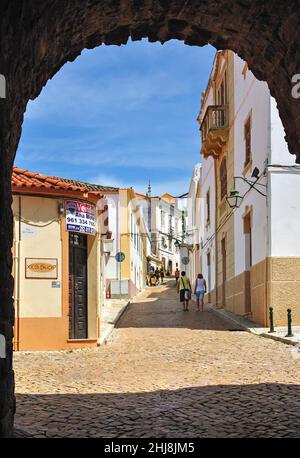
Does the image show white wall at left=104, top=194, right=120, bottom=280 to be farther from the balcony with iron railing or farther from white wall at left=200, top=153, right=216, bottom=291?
the balcony with iron railing

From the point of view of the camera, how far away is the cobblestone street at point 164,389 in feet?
20.1

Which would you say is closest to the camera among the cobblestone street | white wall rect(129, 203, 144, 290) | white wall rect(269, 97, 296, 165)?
the cobblestone street

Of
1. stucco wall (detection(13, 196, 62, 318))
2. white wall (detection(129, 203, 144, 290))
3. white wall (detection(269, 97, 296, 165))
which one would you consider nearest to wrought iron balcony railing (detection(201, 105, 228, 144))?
white wall (detection(269, 97, 296, 165))

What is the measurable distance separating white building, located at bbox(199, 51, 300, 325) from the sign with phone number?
4.09 metres

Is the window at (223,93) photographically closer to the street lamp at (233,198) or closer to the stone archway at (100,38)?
the street lamp at (233,198)

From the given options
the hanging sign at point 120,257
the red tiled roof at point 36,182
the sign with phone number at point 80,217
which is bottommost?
the hanging sign at point 120,257

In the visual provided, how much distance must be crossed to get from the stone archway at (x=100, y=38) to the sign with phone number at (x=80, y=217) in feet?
22.6

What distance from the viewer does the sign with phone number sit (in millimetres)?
13211

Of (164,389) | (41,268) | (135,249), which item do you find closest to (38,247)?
(41,268)

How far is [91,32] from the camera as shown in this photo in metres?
6.20

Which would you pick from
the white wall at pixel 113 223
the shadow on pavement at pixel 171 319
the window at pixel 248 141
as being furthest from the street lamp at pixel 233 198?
the white wall at pixel 113 223

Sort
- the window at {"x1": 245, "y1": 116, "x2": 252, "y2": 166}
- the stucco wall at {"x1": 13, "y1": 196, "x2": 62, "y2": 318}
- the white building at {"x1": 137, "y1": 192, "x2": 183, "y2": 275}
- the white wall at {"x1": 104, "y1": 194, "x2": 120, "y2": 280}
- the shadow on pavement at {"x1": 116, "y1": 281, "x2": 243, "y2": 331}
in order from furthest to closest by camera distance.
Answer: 1. the white building at {"x1": 137, "y1": 192, "x2": 183, "y2": 275}
2. the white wall at {"x1": 104, "y1": 194, "x2": 120, "y2": 280}
3. the window at {"x1": 245, "y1": 116, "x2": 252, "y2": 166}
4. the shadow on pavement at {"x1": 116, "y1": 281, "x2": 243, "y2": 331}
5. the stucco wall at {"x1": 13, "y1": 196, "x2": 62, "y2": 318}

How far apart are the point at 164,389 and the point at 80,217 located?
6.00 m

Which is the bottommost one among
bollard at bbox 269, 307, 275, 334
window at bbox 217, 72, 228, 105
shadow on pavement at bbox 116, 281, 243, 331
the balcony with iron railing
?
shadow on pavement at bbox 116, 281, 243, 331
